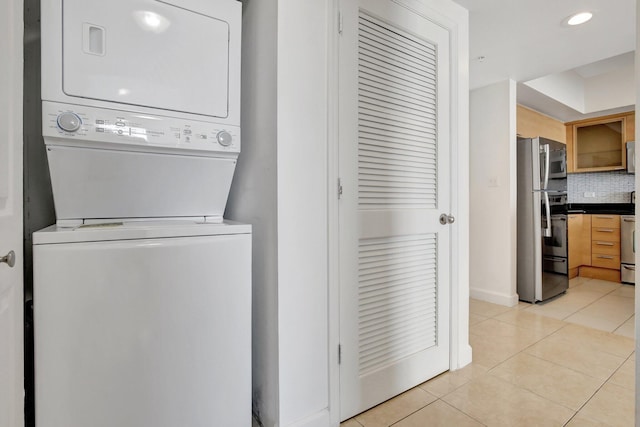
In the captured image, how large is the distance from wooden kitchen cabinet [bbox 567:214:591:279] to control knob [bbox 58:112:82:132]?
5184 mm

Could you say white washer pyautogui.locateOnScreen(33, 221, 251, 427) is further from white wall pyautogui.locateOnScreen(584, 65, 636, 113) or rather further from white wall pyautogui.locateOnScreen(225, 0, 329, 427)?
white wall pyautogui.locateOnScreen(584, 65, 636, 113)

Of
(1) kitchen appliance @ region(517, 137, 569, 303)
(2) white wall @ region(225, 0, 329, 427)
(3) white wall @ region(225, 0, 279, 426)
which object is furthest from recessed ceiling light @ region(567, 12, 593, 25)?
(3) white wall @ region(225, 0, 279, 426)

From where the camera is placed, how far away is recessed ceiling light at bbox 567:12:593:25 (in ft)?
6.72

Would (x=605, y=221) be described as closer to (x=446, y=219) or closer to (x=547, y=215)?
(x=547, y=215)

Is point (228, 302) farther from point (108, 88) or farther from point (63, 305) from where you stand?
point (108, 88)

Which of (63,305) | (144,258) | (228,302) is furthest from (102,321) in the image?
(228,302)

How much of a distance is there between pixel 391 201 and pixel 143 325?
1.20 metres

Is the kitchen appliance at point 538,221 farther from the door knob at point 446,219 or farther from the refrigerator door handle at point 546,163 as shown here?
the door knob at point 446,219

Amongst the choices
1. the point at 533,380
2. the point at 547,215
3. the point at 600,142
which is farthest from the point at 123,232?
the point at 600,142

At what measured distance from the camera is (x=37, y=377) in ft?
2.87

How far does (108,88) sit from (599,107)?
5.36 metres

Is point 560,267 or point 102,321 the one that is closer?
point 102,321

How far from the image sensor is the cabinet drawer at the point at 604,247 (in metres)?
3.99
